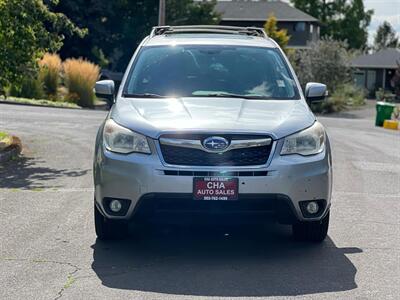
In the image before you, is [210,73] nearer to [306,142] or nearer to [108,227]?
[306,142]

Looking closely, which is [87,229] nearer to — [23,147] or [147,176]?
[147,176]

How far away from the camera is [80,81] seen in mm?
33969

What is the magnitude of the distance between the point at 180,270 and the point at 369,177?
647cm

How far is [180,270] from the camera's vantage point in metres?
6.46

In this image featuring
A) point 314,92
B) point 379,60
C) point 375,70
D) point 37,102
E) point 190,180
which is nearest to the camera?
point 190,180

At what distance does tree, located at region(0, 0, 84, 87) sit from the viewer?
13.5m

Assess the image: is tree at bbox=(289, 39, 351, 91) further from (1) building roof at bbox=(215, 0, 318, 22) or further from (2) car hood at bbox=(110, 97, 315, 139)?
(2) car hood at bbox=(110, 97, 315, 139)

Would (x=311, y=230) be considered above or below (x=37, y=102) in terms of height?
above

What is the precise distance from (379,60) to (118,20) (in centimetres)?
3292

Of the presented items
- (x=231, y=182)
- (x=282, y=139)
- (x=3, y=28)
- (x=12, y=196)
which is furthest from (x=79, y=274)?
(x=3, y=28)

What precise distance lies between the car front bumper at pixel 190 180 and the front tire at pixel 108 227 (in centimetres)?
42

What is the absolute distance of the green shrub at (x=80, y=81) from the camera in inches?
1318

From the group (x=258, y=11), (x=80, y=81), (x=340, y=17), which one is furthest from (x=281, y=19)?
(x=80, y=81)

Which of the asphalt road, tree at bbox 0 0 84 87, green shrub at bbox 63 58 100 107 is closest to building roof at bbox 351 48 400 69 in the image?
green shrub at bbox 63 58 100 107
